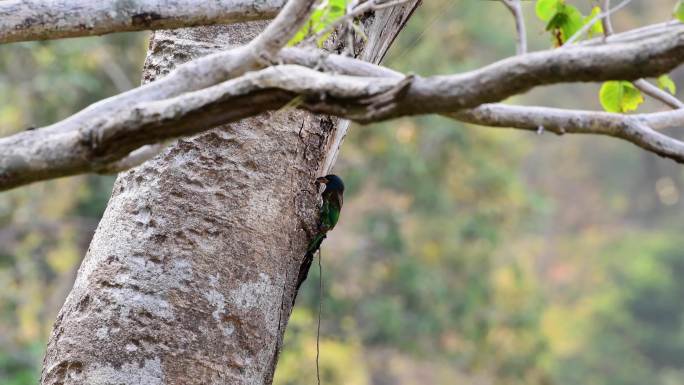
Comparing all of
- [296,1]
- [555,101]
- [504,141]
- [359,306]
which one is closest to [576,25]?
[296,1]

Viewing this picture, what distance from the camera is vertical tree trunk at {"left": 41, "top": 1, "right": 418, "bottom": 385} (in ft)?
8.27

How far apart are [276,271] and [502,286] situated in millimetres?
11204

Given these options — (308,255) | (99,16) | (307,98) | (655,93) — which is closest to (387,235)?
(308,255)

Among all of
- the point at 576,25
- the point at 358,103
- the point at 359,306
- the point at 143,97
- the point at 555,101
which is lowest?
the point at 358,103

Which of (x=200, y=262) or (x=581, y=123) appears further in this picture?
(x=200, y=262)

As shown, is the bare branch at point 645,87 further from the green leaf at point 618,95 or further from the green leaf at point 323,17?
the green leaf at point 323,17

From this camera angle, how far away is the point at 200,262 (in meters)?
2.59

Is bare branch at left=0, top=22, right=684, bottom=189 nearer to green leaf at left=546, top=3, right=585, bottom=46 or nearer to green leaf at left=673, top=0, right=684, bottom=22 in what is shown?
green leaf at left=673, top=0, right=684, bottom=22

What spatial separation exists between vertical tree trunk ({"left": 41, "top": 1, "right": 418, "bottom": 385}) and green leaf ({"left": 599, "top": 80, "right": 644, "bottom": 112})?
0.84m

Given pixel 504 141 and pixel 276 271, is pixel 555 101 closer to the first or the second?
pixel 504 141

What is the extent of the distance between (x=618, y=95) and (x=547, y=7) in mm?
309

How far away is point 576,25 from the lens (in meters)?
2.55

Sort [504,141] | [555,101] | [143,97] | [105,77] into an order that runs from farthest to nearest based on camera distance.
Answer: [555,101] < [504,141] < [105,77] < [143,97]

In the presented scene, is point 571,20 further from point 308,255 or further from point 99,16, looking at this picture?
point 99,16
